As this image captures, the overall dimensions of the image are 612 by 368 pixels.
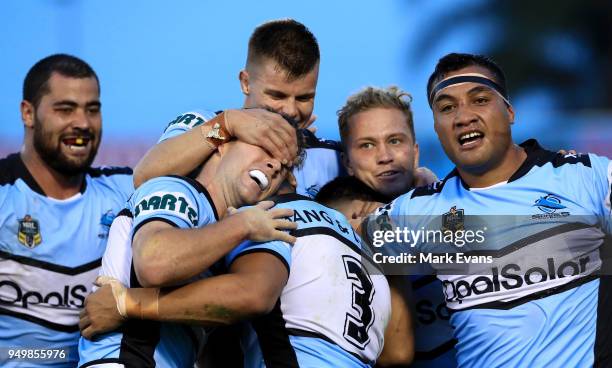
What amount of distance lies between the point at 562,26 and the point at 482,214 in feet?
33.2

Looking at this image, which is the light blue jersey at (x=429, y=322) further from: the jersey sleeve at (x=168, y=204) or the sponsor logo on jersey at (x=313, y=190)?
the jersey sleeve at (x=168, y=204)

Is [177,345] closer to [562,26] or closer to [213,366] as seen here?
[213,366]

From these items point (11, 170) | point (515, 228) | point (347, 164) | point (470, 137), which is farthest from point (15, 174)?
point (515, 228)

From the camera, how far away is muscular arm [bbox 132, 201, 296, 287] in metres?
3.90

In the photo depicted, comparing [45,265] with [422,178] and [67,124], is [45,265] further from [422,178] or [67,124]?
[422,178]

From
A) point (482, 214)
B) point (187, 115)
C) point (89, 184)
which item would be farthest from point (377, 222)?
point (89, 184)

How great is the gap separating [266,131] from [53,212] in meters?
2.28

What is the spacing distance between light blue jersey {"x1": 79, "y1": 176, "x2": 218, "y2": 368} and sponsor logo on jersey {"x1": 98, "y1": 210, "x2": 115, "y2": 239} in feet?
5.29

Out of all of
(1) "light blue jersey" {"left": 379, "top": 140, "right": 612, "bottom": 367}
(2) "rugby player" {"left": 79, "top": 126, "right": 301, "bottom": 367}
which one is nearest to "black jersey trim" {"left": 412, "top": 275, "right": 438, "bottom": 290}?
(1) "light blue jersey" {"left": 379, "top": 140, "right": 612, "bottom": 367}

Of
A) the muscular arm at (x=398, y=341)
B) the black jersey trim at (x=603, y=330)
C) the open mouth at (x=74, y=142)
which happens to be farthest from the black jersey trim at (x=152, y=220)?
the open mouth at (x=74, y=142)

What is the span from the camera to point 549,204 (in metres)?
4.82

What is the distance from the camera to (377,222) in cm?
512

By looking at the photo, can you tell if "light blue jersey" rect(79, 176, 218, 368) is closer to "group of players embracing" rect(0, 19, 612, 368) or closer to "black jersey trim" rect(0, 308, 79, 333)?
"group of players embracing" rect(0, 19, 612, 368)

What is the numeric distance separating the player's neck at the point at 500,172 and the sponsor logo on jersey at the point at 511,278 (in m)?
0.47
